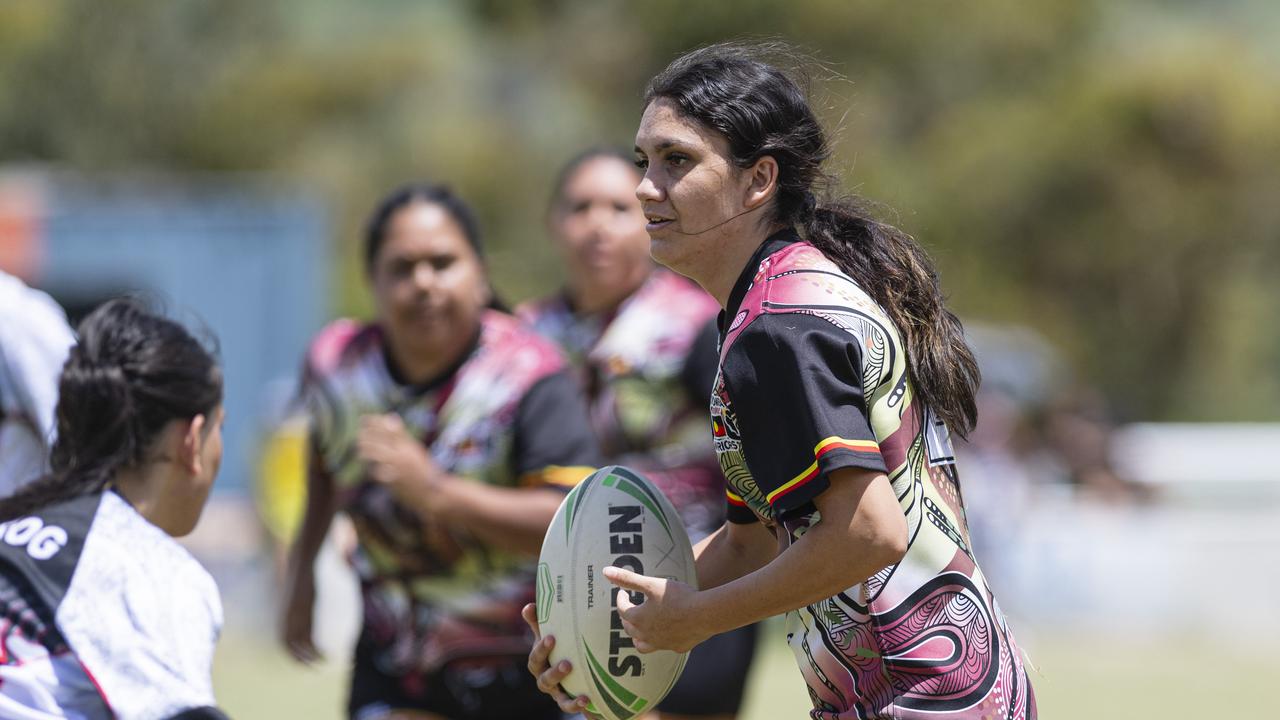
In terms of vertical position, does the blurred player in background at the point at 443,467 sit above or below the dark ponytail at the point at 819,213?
below

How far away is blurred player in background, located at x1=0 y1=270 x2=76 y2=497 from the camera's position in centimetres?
451

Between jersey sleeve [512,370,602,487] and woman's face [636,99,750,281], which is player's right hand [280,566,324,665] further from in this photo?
woman's face [636,99,750,281]

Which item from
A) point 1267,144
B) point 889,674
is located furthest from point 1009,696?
point 1267,144

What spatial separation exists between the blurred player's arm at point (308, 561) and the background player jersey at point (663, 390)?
34.5 inches

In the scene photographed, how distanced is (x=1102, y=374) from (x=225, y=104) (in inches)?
996

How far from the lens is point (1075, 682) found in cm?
1119

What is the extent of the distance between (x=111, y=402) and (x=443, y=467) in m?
1.44

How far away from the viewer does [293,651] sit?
16.9ft

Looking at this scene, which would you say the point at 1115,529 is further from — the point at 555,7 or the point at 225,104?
the point at 225,104

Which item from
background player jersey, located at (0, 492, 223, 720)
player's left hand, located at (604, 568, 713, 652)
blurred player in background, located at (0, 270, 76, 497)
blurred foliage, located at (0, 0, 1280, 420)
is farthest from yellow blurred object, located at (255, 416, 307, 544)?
blurred foliage, located at (0, 0, 1280, 420)

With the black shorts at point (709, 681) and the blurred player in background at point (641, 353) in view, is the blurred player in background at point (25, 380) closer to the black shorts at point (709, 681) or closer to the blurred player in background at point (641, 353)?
the blurred player in background at point (641, 353)

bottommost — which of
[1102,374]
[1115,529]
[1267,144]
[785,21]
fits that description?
[1102,374]

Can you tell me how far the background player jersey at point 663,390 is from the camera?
5.12 meters

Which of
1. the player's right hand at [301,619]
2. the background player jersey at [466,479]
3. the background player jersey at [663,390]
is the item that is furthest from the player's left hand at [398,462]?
the background player jersey at [663,390]
